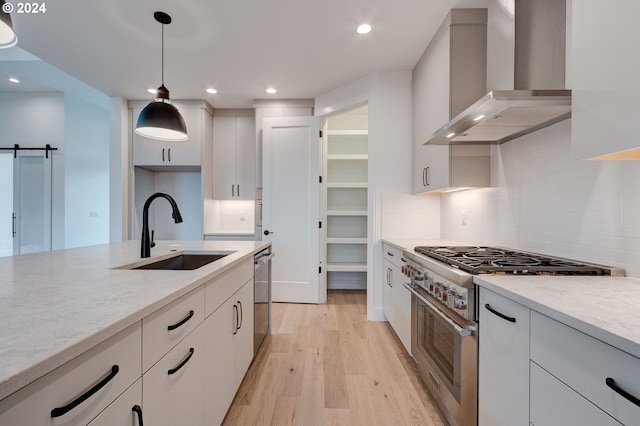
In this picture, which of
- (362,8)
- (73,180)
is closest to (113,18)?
(362,8)

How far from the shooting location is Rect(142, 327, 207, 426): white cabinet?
812 millimetres

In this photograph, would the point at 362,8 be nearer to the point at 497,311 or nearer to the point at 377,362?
the point at 497,311

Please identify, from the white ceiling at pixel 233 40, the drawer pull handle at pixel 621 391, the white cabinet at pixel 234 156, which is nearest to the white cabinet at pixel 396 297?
the drawer pull handle at pixel 621 391

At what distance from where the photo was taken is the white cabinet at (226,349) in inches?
49.1

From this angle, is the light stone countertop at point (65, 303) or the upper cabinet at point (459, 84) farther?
the upper cabinet at point (459, 84)

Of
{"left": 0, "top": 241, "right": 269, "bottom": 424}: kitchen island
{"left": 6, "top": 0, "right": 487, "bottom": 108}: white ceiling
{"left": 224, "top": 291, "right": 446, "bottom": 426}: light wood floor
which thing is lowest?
{"left": 224, "top": 291, "right": 446, "bottom": 426}: light wood floor

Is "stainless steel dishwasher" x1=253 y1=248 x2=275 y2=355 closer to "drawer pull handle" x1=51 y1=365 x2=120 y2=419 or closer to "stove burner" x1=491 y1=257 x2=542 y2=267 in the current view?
"drawer pull handle" x1=51 y1=365 x2=120 y2=419

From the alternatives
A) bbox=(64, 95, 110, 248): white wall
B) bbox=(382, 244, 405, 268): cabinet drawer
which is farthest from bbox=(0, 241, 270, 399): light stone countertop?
bbox=(64, 95, 110, 248): white wall

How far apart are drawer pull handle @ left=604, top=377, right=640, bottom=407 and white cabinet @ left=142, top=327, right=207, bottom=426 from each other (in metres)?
1.19

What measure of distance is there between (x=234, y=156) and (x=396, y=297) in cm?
303

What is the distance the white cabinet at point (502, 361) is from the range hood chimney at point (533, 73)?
35.2 inches

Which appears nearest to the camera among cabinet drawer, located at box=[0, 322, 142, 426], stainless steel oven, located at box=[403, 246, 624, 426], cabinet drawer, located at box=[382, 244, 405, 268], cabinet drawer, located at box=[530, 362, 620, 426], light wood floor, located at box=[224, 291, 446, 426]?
cabinet drawer, located at box=[0, 322, 142, 426]

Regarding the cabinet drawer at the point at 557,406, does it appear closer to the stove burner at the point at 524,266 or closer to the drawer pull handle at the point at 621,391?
the drawer pull handle at the point at 621,391

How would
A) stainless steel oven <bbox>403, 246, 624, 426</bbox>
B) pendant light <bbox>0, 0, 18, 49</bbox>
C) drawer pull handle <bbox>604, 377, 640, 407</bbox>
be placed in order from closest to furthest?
drawer pull handle <bbox>604, 377, 640, 407</bbox>, pendant light <bbox>0, 0, 18, 49</bbox>, stainless steel oven <bbox>403, 246, 624, 426</bbox>
